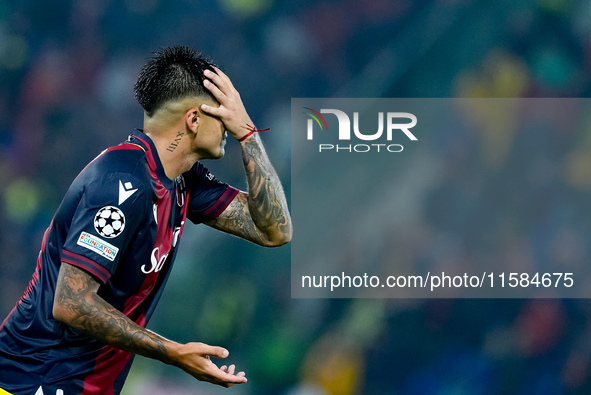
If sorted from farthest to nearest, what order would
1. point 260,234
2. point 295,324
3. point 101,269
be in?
1. point 295,324
2. point 260,234
3. point 101,269

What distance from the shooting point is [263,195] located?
6.93ft

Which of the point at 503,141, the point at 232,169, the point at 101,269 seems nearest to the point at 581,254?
the point at 503,141

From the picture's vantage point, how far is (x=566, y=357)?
3.39 m

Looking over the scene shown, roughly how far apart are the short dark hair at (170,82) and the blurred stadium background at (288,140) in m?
1.35

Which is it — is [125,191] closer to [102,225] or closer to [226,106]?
[102,225]

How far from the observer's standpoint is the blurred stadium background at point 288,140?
331 centimetres

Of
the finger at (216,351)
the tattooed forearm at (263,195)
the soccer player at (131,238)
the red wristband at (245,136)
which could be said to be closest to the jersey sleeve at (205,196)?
the soccer player at (131,238)

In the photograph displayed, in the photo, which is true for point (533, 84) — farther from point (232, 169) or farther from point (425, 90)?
point (232, 169)

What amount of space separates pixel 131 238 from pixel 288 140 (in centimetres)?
166

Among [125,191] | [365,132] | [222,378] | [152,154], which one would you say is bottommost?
[222,378]

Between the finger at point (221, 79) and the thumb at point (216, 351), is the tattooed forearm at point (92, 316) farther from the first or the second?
the finger at point (221, 79)

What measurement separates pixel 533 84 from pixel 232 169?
1.54 meters

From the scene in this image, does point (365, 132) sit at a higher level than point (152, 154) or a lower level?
higher

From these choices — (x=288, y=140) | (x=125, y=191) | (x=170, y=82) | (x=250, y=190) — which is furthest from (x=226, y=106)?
(x=288, y=140)
